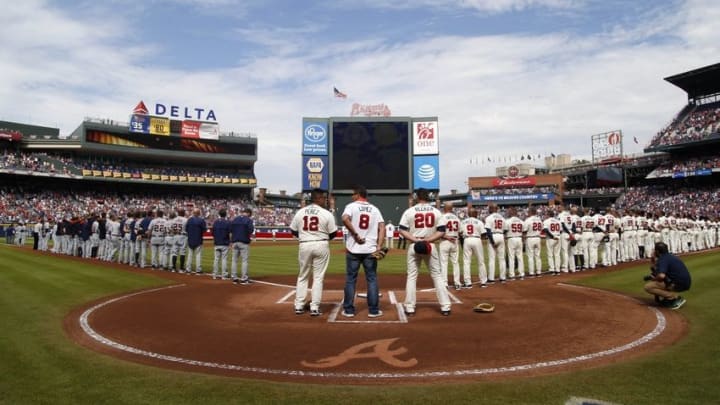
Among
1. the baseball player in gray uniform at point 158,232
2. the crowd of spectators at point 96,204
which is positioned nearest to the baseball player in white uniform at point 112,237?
the baseball player in gray uniform at point 158,232

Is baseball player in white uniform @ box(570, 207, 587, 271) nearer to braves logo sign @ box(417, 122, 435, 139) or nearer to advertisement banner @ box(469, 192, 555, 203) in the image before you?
braves logo sign @ box(417, 122, 435, 139)

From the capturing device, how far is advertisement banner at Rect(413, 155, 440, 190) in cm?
4531

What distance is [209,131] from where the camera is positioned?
63875mm

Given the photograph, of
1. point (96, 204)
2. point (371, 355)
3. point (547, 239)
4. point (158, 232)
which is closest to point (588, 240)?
point (547, 239)

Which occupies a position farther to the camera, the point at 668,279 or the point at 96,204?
the point at 96,204

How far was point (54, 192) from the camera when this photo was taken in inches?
2142

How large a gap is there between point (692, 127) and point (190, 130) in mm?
62775

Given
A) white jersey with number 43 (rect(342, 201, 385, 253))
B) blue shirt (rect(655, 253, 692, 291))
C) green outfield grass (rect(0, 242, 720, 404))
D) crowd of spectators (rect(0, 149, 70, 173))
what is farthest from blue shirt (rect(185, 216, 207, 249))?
crowd of spectators (rect(0, 149, 70, 173))

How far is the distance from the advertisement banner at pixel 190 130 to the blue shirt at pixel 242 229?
53.8 metres

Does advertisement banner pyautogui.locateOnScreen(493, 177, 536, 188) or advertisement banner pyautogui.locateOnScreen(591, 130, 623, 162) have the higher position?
advertisement banner pyautogui.locateOnScreen(591, 130, 623, 162)

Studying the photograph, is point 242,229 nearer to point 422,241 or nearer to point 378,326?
point 422,241

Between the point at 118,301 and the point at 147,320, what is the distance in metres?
2.45

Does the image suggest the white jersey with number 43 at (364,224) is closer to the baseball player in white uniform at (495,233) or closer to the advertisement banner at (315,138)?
the baseball player in white uniform at (495,233)

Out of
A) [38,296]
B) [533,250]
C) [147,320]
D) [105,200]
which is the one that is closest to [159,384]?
[147,320]
